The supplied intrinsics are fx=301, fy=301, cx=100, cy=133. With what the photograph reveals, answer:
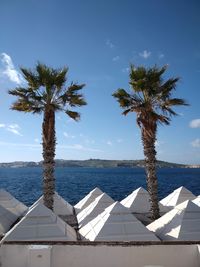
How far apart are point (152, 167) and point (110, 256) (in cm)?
1281

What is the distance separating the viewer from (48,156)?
18.9 metres

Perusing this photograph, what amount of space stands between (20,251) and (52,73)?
45.6 ft

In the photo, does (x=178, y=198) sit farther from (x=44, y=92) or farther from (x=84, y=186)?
(x=84, y=186)

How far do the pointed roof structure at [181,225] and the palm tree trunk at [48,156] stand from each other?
681 cm

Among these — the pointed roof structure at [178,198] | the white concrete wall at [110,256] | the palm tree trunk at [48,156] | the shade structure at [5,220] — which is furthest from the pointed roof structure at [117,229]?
the pointed roof structure at [178,198]

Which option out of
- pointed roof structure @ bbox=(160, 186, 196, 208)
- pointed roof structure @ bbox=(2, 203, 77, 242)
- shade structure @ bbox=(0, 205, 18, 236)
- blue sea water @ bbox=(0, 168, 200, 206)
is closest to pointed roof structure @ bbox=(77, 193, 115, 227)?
shade structure @ bbox=(0, 205, 18, 236)

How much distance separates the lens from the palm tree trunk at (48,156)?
61.7 ft

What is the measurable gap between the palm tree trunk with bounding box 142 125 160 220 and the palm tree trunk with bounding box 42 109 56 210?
606 centimetres

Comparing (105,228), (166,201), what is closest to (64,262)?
(105,228)

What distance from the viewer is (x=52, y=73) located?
1917cm

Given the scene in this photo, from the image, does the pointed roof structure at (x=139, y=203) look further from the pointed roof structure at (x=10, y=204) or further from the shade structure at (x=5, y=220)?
the shade structure at (x=5, y=220)

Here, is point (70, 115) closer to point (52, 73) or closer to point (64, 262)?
point (52, 73)

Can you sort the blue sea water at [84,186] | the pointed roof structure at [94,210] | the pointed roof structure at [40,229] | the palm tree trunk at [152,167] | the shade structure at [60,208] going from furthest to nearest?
the blue sea water at [84,186] < the shade structure at [60,208] < the palm tree trunk at [152,167] < the pointed roof structure at [94,210] < the pointed roof structure at [40,229]

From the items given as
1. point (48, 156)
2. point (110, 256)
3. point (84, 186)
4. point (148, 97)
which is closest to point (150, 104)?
point (148, 97)
